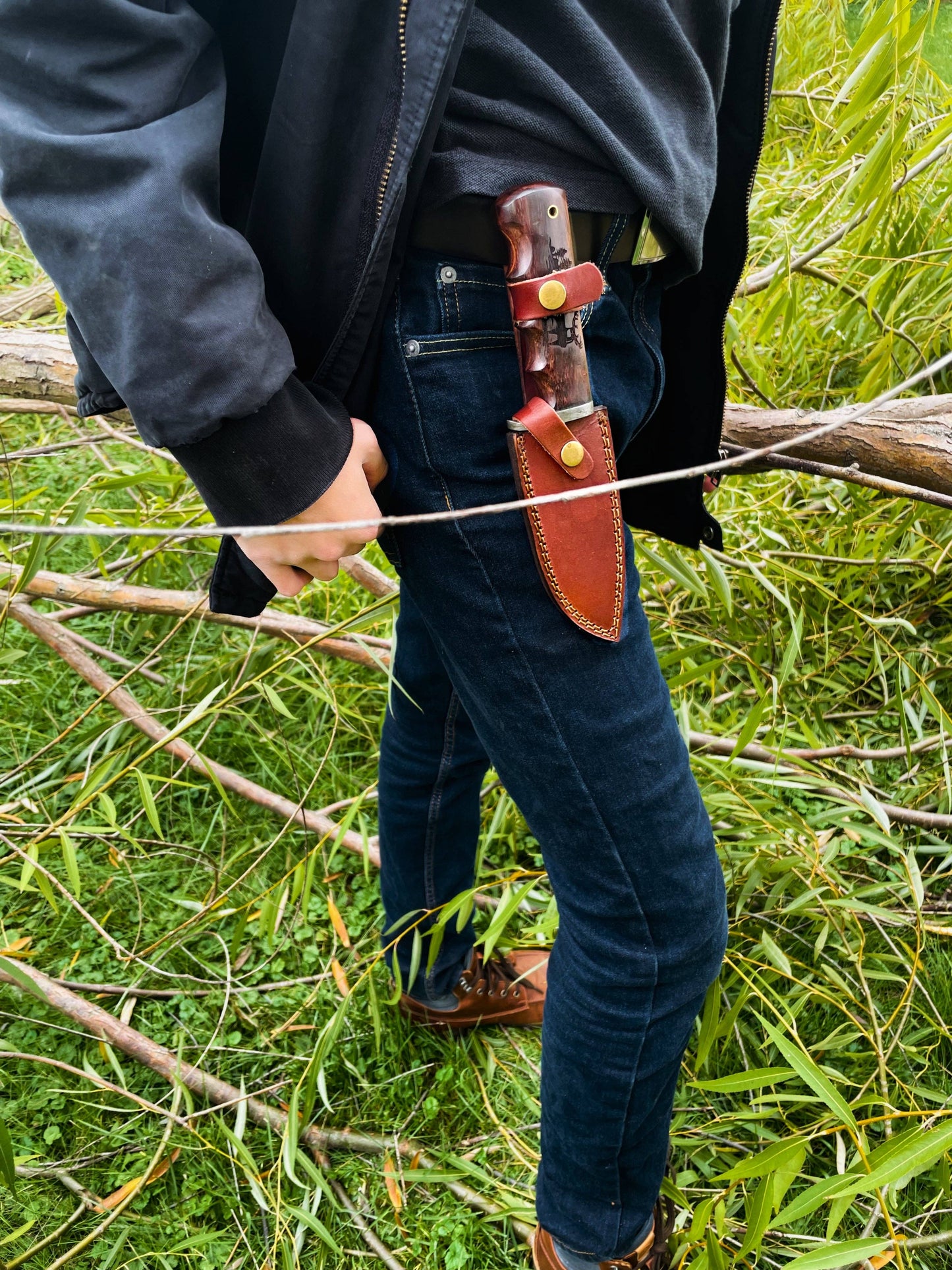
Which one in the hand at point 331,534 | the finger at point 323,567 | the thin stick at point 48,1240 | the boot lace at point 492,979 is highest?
the hand at point 331,534

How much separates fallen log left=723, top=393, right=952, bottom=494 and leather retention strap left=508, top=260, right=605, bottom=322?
453 millimetres

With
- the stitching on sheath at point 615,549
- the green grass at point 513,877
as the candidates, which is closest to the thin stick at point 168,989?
the green grass at point 513,877

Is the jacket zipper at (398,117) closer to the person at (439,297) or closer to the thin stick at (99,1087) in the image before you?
the person at (439,297)

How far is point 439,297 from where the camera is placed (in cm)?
67

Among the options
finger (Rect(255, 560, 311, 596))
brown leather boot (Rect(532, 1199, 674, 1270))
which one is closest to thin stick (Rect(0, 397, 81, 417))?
finger (Rect(255, 560, 311, 596))

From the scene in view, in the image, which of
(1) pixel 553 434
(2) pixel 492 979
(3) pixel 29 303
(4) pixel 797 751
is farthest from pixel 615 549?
(3) pixel 29 303

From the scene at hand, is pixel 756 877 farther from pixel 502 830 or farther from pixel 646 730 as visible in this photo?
pixel 646 730

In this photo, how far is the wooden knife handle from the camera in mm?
652

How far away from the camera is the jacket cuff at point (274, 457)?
25.5 inches

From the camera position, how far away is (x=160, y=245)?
0.58 metres

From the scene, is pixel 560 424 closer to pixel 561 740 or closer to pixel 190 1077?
pixel 561 740

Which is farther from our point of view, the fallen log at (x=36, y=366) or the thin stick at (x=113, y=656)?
the thin stick at (x=113, y=656)

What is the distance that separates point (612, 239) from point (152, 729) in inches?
45.0

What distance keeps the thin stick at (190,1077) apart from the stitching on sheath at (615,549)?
34.2 inches
